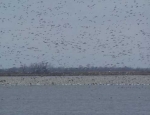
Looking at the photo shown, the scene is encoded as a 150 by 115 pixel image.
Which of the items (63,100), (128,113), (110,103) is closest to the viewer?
(128,113)

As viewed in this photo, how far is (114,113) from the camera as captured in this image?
19.7 meters

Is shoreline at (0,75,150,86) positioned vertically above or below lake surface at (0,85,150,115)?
above

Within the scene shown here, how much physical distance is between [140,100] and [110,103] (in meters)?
1.65

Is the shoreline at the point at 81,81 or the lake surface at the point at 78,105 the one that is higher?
the shoreline at the point at 81,81

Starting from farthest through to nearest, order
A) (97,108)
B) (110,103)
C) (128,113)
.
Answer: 1. (110,103)
2. (97,108)
3. (128,113)

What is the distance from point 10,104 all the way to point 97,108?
152 inches

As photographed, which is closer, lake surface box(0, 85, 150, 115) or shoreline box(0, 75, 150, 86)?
lake surface box(0, 85, 150, 115)

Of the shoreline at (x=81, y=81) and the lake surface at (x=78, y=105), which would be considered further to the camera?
the shoreline at (x=81, y=81)

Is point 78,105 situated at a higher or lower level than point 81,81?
lower

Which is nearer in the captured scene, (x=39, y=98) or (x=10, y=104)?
(x=10, y=104)

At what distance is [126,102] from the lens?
76.1 feet

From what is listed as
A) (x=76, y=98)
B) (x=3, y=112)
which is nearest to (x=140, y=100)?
(x=76, y=98)

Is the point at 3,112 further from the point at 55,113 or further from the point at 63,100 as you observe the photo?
the point at 63,100

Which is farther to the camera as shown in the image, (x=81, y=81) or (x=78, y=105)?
(x=81, y=81)
